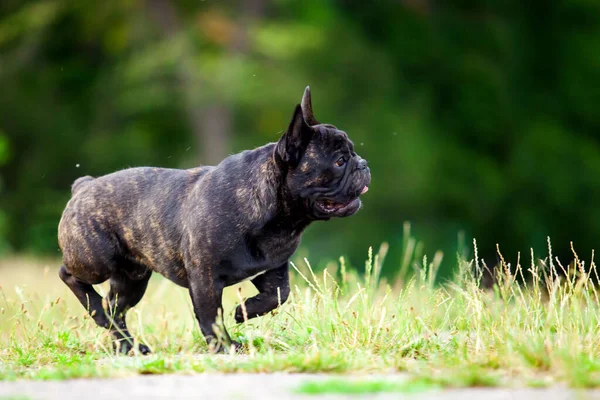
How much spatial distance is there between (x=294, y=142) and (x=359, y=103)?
63.5 feet

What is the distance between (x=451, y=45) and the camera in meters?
27.6

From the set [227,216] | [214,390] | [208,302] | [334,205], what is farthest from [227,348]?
[214,390]

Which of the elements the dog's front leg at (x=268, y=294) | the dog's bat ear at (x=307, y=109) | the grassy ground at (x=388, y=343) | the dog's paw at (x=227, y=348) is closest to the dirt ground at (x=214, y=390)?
the grassy ground at (x=388, y=343)

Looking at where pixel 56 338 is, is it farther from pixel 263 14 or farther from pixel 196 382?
pixel 263 14

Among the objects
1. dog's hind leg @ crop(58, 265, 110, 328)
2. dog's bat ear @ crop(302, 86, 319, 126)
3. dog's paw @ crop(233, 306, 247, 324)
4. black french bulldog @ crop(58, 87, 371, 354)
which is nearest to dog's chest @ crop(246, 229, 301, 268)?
black french bulldog @ crop(58, 87, 371, 354)

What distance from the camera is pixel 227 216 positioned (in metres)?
6.97

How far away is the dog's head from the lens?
7000 mm

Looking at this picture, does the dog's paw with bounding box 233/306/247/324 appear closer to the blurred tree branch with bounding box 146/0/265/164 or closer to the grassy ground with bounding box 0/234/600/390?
the grassy ground with bounding box 0/234/600/390

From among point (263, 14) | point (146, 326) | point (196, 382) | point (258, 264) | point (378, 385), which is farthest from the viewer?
point (263, 14)

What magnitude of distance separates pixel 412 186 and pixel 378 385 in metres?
19.9

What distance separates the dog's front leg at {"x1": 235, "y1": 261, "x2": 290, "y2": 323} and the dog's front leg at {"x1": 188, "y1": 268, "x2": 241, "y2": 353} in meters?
0.26

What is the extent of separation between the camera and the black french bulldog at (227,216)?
6969 mm

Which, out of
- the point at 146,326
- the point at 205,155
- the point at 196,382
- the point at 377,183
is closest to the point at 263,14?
the point at 205,155

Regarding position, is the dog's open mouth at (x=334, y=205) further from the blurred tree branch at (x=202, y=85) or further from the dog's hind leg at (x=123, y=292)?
the blurred tree branch at (x=202, y=85)
